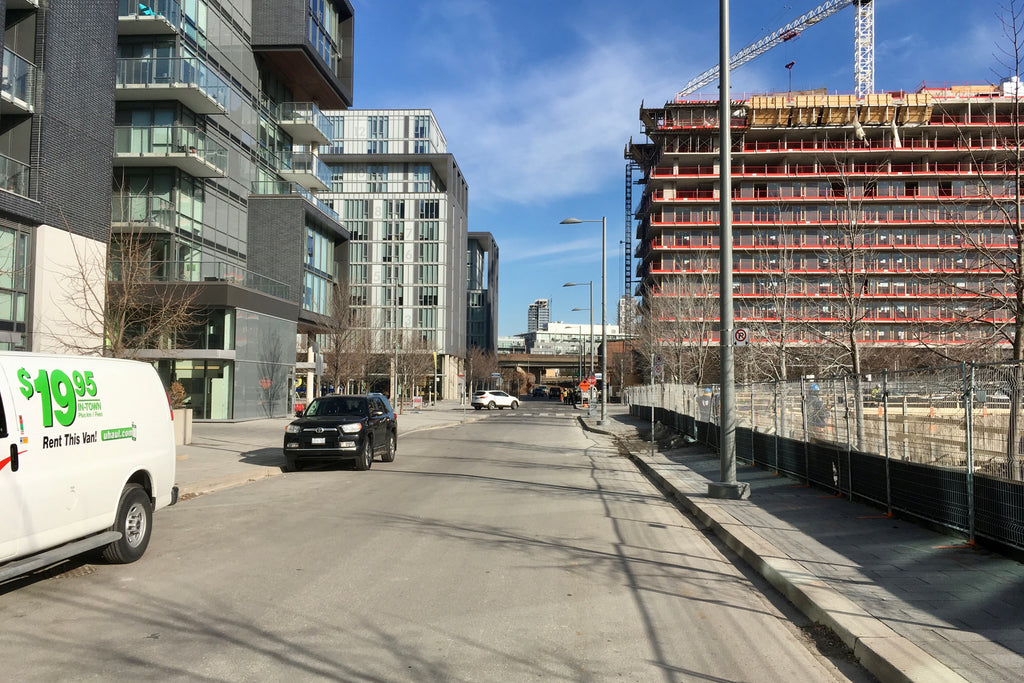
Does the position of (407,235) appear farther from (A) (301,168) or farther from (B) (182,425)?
(B) (182,425)

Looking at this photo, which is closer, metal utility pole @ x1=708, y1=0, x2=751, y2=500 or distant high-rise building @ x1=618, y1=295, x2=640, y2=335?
metal utility pole @ x1=708, y1=0, x2=751, y2=500

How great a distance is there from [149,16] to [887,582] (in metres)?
32.1

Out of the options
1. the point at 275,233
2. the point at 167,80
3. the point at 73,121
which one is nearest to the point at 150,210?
the point at 167,80

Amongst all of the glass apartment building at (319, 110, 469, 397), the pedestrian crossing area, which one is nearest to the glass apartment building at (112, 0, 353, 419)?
the pedestrian crossing area

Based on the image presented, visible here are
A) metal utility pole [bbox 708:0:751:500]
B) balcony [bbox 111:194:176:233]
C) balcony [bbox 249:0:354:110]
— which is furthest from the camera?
balcony [bbox 249:0:354:110]

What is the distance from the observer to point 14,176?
64.8ft

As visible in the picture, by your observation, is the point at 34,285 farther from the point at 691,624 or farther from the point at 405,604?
the point at 691,624

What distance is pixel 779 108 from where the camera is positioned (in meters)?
85.3

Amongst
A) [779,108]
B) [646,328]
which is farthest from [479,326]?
[646,328]

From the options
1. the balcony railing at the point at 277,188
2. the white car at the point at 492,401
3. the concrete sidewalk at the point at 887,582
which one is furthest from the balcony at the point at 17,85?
the white car at the point at 492,401

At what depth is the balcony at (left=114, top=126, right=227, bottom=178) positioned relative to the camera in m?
30.5

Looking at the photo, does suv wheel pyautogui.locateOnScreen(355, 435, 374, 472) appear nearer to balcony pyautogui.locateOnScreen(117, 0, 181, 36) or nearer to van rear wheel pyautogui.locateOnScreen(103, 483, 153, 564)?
van rear wheel pyautogui.locateOnScreen(103, 483, 153, 564)

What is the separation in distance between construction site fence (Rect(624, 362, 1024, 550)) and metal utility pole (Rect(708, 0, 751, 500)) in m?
1.55

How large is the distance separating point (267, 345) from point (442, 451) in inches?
628
